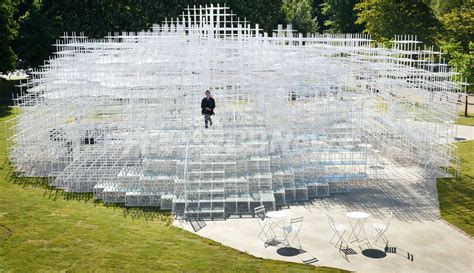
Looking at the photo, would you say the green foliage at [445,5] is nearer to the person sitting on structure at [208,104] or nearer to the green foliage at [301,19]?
the green foliage at [301,19]

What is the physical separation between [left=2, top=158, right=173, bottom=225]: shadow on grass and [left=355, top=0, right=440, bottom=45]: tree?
3657cm

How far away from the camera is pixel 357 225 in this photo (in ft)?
55.2

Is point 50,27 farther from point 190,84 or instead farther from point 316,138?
point 316,138

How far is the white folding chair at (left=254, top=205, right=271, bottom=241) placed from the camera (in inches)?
633

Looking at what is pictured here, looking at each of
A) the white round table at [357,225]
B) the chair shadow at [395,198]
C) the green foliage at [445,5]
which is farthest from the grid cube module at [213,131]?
the green foliage at [445,5]

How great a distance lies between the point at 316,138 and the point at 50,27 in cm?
2974

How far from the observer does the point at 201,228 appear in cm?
1672

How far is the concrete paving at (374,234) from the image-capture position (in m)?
14.3

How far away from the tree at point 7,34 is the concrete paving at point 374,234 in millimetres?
27422

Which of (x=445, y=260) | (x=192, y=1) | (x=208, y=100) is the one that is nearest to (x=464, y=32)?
(x=192, y=1)

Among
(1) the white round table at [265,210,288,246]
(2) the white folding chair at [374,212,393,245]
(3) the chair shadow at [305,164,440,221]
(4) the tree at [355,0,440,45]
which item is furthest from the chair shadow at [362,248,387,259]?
(4) the tree at [355,0,440,45]

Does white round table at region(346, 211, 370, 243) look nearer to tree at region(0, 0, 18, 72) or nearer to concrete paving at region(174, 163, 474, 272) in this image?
concrete paving at region(174, 163, 474, 272)

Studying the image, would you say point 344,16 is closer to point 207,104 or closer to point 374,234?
point 207,104

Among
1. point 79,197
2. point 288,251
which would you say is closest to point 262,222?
point 288,251
